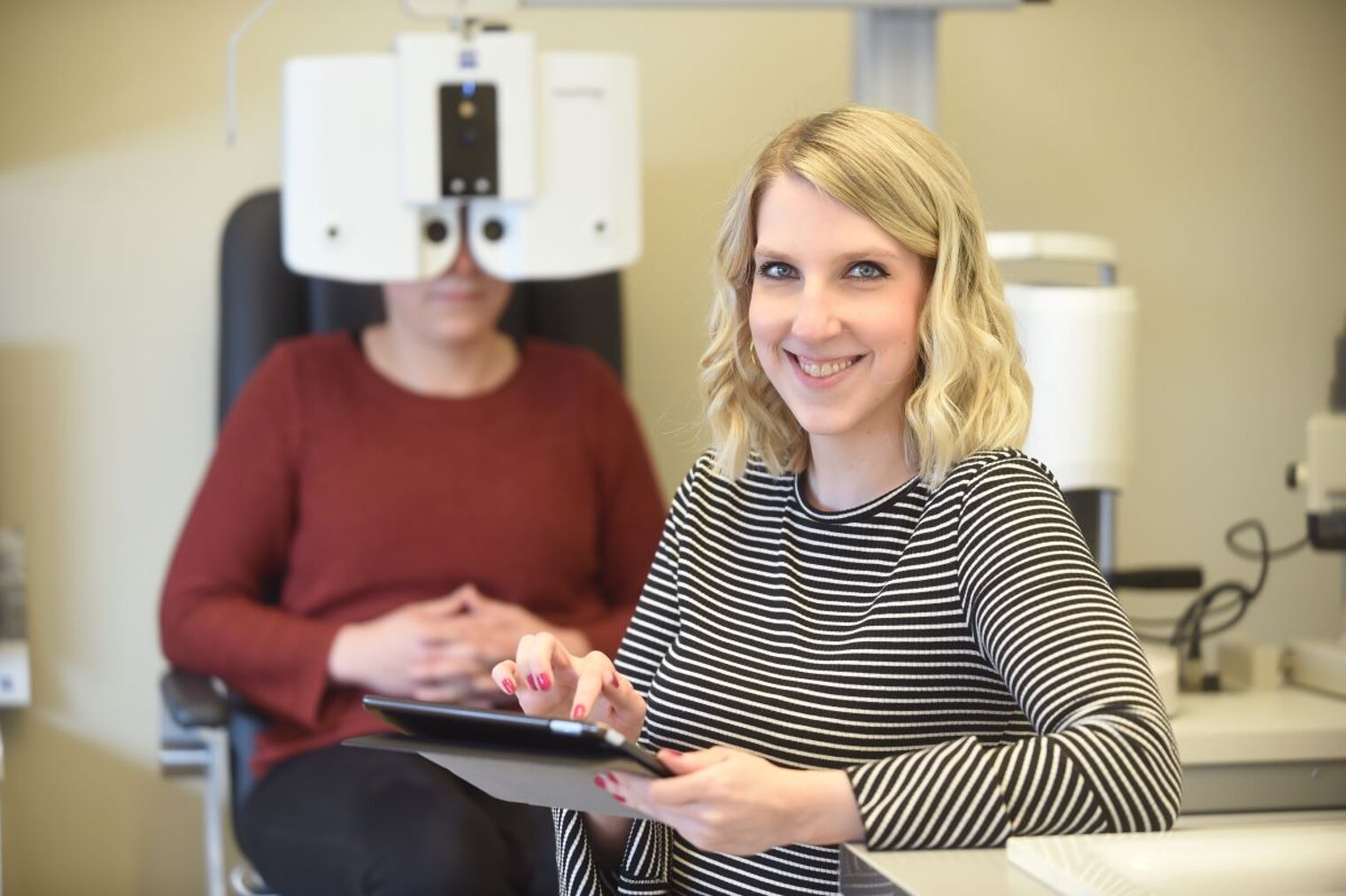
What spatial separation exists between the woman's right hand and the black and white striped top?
8 centimetres

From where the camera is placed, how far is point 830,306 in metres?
1.27

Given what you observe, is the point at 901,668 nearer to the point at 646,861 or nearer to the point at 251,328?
the point at 646,861

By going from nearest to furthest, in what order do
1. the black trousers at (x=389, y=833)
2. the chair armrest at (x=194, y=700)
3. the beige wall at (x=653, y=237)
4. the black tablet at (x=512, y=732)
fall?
1. the black tablet at (x=512, y=732)
2. the black trousers at (x=389, y=833)
3. the chair armrest at (x=194, y=700)
4. the beige wall at (x=653, y=237)

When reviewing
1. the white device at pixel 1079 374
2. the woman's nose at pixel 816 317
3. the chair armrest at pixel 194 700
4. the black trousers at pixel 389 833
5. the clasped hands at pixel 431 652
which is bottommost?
the black trousers at pixel 389 833

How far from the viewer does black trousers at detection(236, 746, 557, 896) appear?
1.78m

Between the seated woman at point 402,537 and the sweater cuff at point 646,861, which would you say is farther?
the seated woman at point 402,537

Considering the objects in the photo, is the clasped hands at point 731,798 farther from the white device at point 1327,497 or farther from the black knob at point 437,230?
the white device at point 1327,497

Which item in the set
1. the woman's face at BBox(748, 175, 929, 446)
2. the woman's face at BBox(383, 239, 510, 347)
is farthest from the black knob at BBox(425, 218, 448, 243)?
the woman's face at BBox(748, 175, 929, 446)

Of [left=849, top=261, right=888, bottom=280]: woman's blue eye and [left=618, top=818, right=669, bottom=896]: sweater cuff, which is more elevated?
[left=849, top=261, right=888, bottom=280]: woman's blue eye

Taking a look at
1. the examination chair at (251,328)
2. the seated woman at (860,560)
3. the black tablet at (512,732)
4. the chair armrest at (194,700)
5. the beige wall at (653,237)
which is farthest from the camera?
the beige wall at (653,237)

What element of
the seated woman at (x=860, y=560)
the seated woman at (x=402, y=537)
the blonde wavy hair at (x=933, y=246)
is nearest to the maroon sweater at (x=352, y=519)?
the seated woman at (x=402, y=537)

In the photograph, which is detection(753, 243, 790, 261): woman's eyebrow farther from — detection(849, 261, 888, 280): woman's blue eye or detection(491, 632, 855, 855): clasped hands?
detection(491, 632, 855, 855): clasped hands

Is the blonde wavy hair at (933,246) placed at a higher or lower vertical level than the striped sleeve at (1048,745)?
higher

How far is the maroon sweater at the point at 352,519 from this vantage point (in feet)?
6.79
